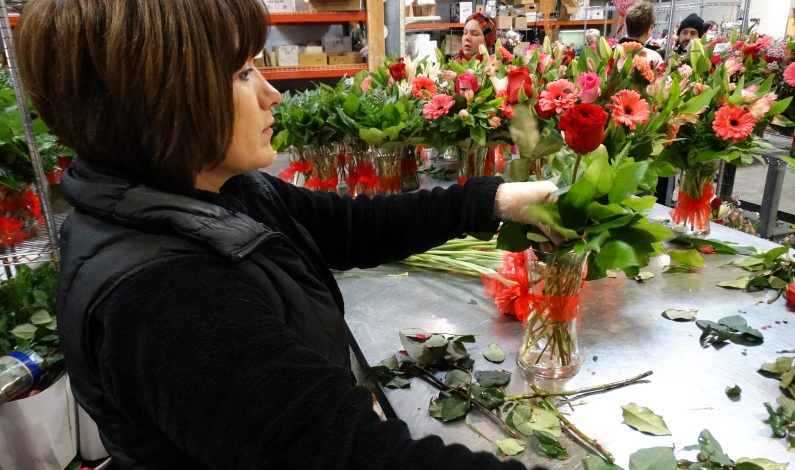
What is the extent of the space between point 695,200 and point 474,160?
735 millimetres

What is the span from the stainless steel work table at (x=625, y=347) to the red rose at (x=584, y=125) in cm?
42

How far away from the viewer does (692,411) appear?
871mm

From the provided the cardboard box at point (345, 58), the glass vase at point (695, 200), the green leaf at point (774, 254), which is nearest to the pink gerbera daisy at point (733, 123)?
the glass vase at point (695, 200)

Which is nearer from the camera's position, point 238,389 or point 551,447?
point 238,389

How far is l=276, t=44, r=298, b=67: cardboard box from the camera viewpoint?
14.9 feet

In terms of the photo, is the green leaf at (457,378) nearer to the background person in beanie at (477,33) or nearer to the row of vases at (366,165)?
the row of vases at (366,165)

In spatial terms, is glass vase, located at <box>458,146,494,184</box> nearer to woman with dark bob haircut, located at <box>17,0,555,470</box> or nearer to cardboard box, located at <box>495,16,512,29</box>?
woman with dark bob haircut, located at <box>17,0,555,470</box>

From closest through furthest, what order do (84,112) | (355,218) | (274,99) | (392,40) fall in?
1. (84,112)
2. (274,99)
3. (355,218)
4. (392,40)

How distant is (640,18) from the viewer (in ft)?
11.1

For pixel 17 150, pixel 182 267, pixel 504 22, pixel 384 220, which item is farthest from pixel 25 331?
pixel 504 22

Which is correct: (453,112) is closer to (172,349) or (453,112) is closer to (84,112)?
(84,112)

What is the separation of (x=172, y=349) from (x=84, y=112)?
1.02ft

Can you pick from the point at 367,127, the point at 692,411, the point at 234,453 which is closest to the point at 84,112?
the point at 234,453

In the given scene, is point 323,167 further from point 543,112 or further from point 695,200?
point 695,200
